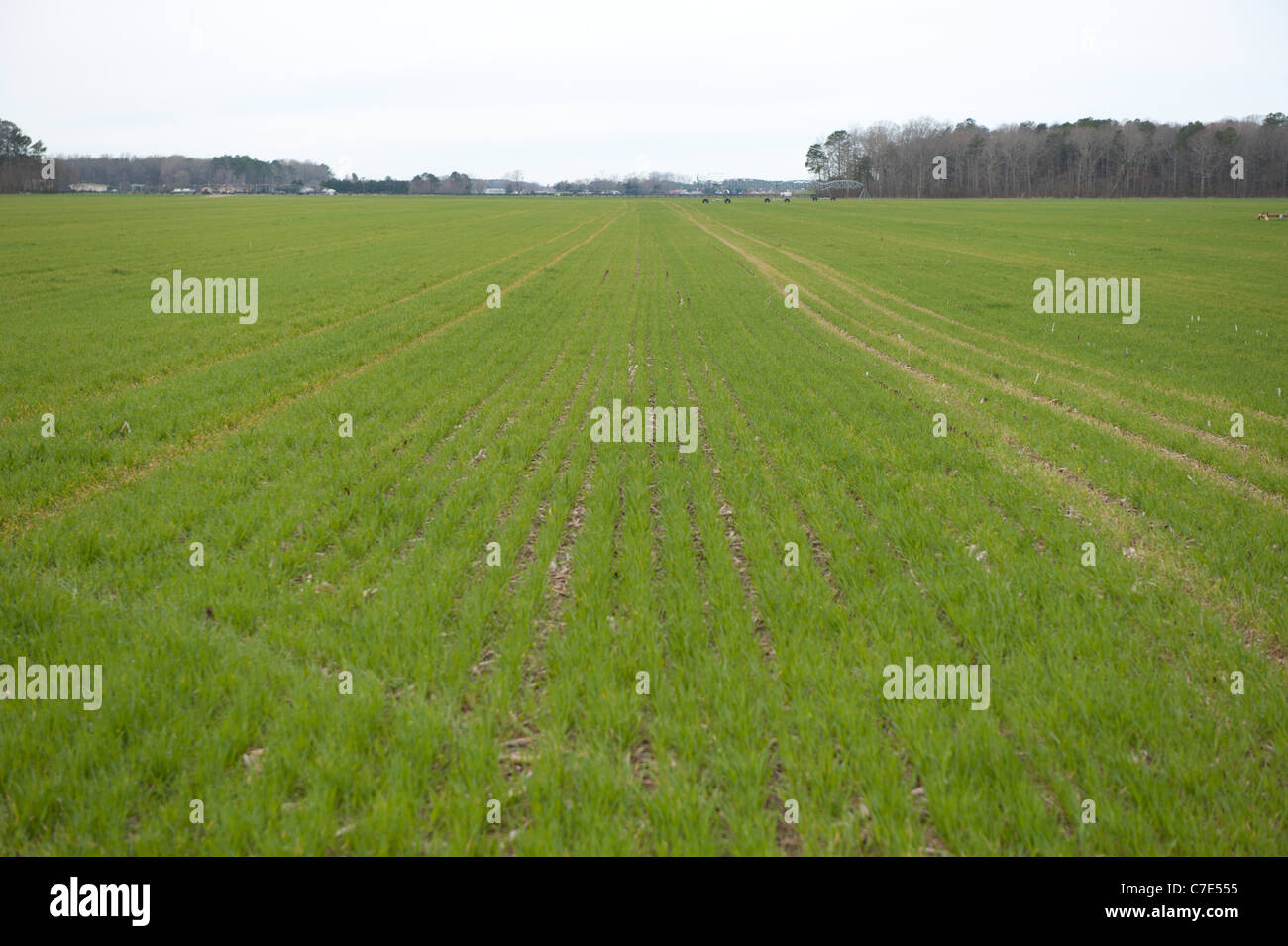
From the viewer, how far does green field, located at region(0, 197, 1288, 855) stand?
4.08 metres

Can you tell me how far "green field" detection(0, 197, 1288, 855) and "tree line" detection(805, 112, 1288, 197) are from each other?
14803 centimetres

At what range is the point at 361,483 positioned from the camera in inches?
365

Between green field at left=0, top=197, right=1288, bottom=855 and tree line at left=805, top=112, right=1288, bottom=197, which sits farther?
tree line at left=805, top=112, right=1288, bottom=197

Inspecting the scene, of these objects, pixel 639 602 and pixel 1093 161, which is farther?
pixel 1093 161

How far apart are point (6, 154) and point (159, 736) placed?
560ft

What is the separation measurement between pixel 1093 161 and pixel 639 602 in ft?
573

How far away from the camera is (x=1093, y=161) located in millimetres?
142750

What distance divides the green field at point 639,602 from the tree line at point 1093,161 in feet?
486

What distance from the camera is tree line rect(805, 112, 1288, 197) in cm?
12838

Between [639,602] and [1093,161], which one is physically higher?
[1093,161]

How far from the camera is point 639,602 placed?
21.0ft

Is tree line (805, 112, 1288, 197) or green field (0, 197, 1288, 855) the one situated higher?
tree line (805, 112, 1288, 197)

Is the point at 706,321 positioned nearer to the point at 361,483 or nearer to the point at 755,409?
the point at 755,409
